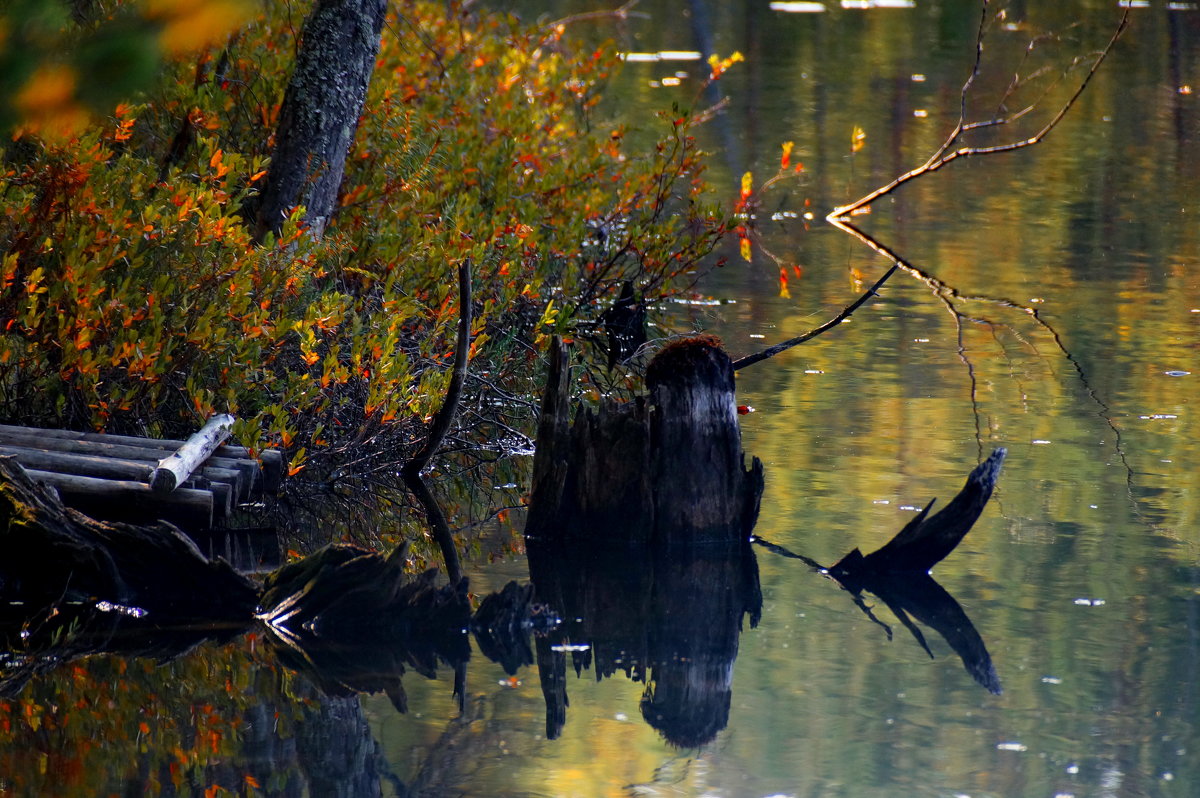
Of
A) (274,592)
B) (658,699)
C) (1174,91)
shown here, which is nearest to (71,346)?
(274,592)

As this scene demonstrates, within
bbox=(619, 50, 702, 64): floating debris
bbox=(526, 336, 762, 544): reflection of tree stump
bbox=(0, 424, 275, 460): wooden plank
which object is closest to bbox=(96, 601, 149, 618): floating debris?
bbox=(0, 424, 275, 460): wooden plank

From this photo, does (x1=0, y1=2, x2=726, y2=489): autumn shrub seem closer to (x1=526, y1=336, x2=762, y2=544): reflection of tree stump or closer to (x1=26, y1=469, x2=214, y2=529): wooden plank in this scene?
(x1=26, y1=469, x2=214, y2=529): wooden plank

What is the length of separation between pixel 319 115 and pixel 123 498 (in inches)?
120

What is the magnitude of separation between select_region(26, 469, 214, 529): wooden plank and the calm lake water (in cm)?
121

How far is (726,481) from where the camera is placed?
752cm

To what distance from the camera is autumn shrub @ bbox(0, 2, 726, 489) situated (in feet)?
25.6

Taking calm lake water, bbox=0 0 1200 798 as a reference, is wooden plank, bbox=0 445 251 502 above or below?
above

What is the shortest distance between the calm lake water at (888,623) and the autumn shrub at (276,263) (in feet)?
4.70

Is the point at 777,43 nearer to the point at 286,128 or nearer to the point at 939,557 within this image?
the point at 286,128

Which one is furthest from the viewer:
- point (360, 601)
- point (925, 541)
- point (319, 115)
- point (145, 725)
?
point (319, 115)

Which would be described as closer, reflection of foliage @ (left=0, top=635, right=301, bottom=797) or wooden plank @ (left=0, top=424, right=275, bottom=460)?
reflection of foliage @ (left=0, top=635, right=301, bottom=797)

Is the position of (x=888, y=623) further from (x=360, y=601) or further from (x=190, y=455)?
(x=190, y=455)

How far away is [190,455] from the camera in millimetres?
7410

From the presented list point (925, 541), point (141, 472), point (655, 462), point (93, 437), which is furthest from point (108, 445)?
point (925, 541)
